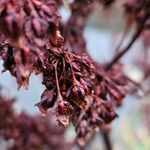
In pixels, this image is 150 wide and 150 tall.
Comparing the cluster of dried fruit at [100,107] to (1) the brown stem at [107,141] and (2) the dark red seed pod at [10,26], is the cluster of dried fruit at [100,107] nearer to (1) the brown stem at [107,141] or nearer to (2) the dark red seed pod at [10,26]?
(2) the dark red seed pod at [10,26]

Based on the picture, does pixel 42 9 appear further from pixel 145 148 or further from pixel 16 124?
pixel 145 148

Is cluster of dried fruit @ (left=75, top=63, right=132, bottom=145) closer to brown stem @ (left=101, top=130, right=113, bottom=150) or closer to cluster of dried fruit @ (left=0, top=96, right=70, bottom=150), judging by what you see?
cluster of dried fruit @ (left=0, top=96, right=70, bottom=150)

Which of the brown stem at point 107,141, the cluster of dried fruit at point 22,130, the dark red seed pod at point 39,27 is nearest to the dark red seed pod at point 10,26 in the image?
the dark red seed pod at point 39,27

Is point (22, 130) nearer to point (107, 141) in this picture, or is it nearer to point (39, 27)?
point (107, 141)

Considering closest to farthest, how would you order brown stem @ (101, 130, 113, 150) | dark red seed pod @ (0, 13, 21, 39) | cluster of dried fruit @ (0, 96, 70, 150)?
dark red seed pod @ (0, 13, 21, 39), cluster of dried fruit @ (0, 96, 70, 150), brown stem @ (101, 130, 113, 150)

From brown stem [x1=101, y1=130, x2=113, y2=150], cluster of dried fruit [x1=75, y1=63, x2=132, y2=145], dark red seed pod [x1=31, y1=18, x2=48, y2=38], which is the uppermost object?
dark red seed pod [x1=31, y1=18, x2=48, y2=38]

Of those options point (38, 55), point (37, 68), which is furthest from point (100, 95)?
point (38, 55)

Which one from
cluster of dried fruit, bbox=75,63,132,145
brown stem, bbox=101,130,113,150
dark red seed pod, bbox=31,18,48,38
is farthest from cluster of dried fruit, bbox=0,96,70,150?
dark red seed pod, bbox=31,18,48,38

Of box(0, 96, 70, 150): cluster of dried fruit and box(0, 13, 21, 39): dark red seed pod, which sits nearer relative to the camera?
box(0, 13, 21, 39): dark red seed pod

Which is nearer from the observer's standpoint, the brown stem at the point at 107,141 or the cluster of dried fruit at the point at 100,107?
the cluster of dried fruit at the point at 100,107
